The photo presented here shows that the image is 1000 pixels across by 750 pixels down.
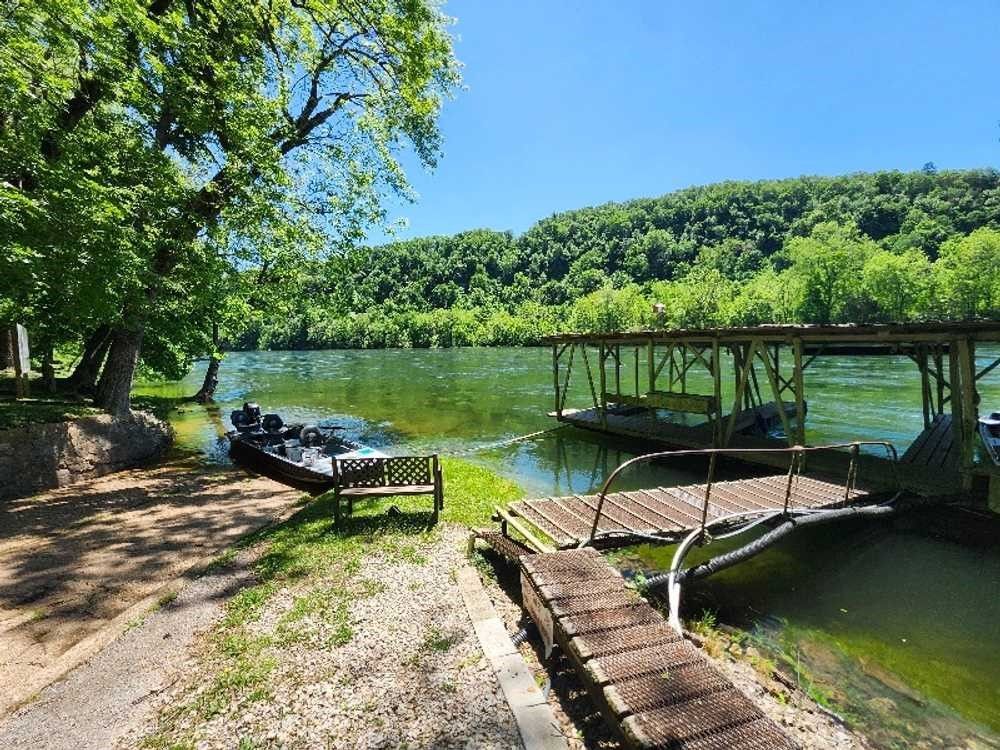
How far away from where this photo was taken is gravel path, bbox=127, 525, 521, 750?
3344 millimetres

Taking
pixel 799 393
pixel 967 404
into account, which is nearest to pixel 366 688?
pixel 967 404

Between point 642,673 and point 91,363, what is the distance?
20851 millimetres

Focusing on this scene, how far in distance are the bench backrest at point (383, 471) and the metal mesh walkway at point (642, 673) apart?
3.74 metres

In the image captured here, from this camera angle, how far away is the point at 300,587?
5699 mm

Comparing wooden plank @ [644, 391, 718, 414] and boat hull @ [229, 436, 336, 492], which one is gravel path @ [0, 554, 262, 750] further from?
wooden plank @ [644, 391, 718, 414]

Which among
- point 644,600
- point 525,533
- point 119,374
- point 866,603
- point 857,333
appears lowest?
point 866,603

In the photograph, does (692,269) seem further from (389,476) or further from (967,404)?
(389,476)

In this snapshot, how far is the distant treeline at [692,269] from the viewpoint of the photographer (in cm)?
5600

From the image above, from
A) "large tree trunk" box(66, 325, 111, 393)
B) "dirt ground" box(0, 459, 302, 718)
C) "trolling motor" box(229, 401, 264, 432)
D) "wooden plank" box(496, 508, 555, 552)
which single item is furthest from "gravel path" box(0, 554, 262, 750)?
"large tree trunk" box(66, 325, 111, 393)

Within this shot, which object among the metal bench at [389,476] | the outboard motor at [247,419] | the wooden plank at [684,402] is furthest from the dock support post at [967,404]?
the outboard motor at [247,419]

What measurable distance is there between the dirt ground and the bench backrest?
208 cm

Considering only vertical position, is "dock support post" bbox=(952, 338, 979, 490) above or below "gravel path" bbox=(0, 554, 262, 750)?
above

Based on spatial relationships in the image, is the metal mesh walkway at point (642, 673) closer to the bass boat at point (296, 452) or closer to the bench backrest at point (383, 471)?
the bench backrest at point (383, 471)

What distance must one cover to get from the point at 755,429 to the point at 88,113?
19664 mm
